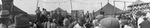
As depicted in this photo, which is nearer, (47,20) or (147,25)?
(147,25)

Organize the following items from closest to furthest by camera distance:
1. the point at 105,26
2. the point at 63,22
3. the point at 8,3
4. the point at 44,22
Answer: the point at 105,26 < the point at 8,3 < the point at 44,22 < the point at 63,22

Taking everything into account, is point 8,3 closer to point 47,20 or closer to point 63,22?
point 47,20

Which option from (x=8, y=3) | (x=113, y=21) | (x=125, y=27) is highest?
(x=8, y=3)

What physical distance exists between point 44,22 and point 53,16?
1.44ft

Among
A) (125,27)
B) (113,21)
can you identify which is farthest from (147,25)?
(113,21)

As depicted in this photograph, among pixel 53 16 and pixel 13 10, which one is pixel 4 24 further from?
pixel 53 16

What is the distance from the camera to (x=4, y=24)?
324cm

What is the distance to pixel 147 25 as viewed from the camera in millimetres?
5199

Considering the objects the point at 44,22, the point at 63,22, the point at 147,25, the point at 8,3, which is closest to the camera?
the point at 8,3

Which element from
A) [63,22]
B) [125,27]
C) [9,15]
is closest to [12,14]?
[9,15]

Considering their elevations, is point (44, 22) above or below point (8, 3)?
below

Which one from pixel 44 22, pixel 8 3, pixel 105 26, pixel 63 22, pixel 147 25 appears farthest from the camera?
pixel 63 22

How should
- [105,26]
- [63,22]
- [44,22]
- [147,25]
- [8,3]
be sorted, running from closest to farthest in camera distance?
[105,26], [8,3], [147,25], [44,22], [63,22]

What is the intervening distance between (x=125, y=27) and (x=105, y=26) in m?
3.28
